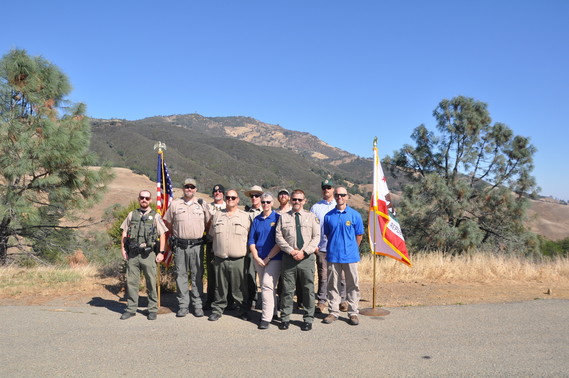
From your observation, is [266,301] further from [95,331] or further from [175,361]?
[95,331]

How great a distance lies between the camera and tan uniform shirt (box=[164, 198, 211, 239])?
21.9 ft

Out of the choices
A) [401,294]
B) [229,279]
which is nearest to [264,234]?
[229,279]

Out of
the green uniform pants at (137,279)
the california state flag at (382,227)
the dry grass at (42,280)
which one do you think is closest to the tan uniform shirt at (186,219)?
the green uniform pants at (137,279)

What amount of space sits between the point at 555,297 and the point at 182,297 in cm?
659

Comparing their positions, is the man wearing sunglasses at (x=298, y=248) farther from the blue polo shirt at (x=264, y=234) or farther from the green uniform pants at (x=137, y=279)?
the green uniform pants at (x=137, y=279)

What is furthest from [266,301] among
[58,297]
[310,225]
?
[58,297]

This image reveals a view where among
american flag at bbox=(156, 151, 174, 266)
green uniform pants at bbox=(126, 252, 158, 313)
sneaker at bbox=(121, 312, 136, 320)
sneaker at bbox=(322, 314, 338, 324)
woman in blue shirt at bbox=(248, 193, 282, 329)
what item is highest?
american flag at bbox=(156, 151, 174, 266)

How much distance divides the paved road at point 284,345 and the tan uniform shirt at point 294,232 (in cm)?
109

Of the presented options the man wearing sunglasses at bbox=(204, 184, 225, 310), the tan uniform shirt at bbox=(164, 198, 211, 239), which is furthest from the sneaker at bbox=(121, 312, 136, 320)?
the tan uniform shirt at bbox=(164, 198, 211, 239)

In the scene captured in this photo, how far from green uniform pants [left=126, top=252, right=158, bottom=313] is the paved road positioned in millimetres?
233

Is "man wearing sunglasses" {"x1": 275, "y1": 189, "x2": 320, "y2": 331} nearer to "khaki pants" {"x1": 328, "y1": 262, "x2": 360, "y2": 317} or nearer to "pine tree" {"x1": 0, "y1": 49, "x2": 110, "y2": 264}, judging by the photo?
"khaki pants" {"x1": 328, "y1": 262, "x2": 360, "y2": 317}

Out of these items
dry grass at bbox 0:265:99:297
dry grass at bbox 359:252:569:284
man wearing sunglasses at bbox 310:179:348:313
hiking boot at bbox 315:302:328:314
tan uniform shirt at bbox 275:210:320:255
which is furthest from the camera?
dry grass at bbox 359:252:569:284

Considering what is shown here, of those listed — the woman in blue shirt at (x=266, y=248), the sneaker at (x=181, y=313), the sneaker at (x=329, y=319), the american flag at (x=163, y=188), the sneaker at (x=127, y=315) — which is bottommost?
the sneaker at (x=127, y=315)

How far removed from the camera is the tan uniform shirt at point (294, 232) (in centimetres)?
614
